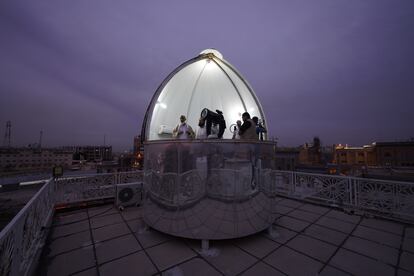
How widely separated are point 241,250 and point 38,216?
4.81m

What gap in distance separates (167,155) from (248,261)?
273 centimetres

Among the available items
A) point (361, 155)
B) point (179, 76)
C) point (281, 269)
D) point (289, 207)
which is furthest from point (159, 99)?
point (361, 155)

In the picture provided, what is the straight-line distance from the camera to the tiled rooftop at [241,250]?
2.95m

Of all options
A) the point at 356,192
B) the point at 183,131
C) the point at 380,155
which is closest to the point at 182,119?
the point at 183,131

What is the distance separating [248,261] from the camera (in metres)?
3.17

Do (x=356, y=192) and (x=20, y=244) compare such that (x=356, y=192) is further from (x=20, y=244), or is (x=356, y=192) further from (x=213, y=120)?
(x=20, y=244)

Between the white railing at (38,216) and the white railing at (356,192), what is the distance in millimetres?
4908

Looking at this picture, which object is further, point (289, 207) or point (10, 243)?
point (289, 207)


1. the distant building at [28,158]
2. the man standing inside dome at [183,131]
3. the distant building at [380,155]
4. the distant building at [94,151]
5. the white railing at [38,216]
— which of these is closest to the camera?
the white railing at [38,216]

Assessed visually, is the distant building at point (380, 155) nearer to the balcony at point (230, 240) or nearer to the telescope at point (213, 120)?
the balcony at point (230, 240)

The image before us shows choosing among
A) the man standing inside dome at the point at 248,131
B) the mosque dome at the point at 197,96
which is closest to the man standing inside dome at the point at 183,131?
the mosque dome at the point at 197,96

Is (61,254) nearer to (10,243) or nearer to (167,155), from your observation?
(10,243)

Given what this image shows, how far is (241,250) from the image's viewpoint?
11.6 ft

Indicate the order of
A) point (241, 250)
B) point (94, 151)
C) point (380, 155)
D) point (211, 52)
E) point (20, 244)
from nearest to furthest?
point (20, 244), point (241, 250), point (211, 52), point (380, 155), point (94, 151)
